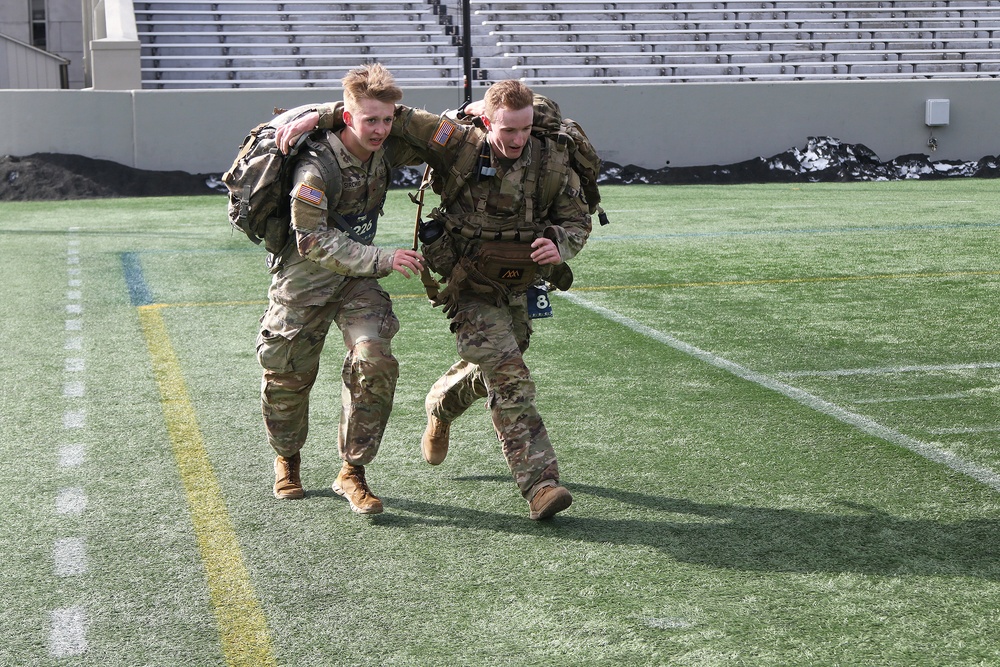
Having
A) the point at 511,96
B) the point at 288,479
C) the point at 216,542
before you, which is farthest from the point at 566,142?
the point at 216,542

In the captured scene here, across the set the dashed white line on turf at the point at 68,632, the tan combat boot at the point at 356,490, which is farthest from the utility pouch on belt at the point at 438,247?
the dashed white line on turf at the point at 68,632

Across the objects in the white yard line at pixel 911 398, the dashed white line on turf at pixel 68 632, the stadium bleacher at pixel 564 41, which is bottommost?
the white yard line at pixel 911 398

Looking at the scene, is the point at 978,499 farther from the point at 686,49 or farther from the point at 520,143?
the point at 686,49

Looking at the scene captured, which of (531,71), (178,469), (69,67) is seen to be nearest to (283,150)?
(178,469)

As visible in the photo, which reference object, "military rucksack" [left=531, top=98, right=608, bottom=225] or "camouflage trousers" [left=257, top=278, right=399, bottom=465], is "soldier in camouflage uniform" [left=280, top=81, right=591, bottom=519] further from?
"camouflage trousers" [left=257, top=278, right=399, bottom=465]

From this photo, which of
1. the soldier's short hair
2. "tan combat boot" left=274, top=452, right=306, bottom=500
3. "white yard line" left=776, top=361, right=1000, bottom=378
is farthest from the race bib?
"white yard line" left=776, top=361, right=1000, bottom=378

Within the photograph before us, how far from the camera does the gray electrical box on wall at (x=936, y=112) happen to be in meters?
22.4

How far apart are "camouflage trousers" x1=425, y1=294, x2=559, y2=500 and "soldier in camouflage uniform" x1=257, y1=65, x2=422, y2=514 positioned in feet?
1.02

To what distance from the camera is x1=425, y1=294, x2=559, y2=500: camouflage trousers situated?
4.46 m

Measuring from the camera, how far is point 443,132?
4.50 meters

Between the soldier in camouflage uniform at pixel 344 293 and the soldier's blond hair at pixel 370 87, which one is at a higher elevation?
the soldier's blond hair at pixel 370 87

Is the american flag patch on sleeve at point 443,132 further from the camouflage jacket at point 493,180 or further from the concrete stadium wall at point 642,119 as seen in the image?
the concrete stadium wall at point 642,119

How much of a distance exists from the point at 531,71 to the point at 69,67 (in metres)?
21.8

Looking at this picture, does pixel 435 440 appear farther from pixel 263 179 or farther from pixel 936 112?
pixel 936 112
